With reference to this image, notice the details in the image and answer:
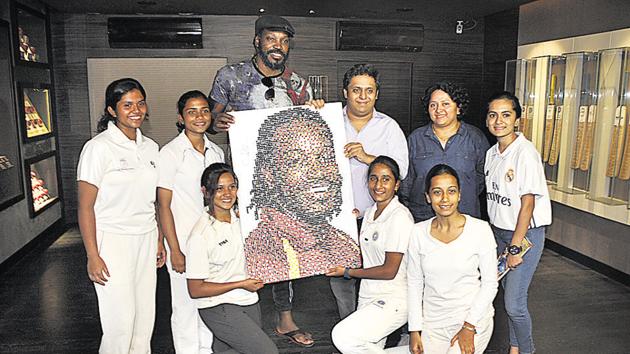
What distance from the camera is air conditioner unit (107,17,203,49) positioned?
6078 millimetres

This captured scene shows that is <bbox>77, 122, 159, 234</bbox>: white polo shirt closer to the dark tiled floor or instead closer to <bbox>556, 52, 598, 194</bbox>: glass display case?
the dark tiled floor

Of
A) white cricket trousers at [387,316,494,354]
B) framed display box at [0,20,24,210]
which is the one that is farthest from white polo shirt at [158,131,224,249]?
framed display box at [0,20,24,210]

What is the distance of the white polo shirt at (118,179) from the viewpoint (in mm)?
2238

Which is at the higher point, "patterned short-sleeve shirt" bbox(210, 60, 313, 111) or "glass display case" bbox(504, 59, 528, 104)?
"glass display case" bbox(504, 59, 528, 104)

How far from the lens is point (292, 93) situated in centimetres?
272

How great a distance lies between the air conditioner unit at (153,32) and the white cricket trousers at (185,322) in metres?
4.20

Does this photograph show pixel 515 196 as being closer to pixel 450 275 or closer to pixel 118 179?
pixel 450 275

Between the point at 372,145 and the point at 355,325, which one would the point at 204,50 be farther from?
the point at 355,325

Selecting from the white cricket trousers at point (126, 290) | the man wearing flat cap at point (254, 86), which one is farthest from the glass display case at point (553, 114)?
the white cricket trousers at point (126, 290)

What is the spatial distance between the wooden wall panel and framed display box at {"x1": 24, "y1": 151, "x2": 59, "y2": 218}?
0.22 metres

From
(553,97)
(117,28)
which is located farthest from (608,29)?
(117,28)

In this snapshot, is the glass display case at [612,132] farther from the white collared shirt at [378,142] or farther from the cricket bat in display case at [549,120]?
the white collared shirt at [378,142]

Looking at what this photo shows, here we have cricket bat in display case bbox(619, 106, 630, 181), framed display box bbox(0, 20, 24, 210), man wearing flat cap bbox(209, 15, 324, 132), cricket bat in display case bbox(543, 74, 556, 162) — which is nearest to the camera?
man wearing flat cap bbox(209, 15, 324, 132)

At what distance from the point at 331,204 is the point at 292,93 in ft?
2.10
